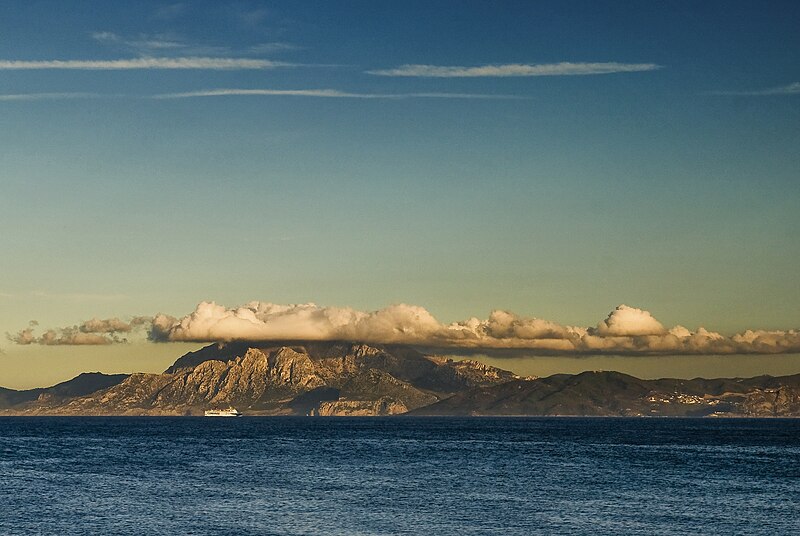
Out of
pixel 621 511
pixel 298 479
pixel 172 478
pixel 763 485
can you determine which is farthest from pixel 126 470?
pixel 763 485

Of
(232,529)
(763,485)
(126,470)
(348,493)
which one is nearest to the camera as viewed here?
(232,529)

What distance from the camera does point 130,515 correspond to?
114 m

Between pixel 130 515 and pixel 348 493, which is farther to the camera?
pixel 348 493

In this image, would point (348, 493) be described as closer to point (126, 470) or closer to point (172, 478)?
point (172, 478)

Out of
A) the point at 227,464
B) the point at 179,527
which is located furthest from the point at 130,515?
the point at 227,464

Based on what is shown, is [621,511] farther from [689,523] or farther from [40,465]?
[40,465]

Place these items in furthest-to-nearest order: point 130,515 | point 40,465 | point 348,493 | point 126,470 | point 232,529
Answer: point 40,465, point 126,470, point 348,493, point 130,515, point 232,529

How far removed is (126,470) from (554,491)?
259 feet

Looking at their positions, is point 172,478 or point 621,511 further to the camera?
point 172,478

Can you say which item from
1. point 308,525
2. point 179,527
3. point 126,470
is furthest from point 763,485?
point 126,470

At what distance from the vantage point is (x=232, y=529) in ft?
338

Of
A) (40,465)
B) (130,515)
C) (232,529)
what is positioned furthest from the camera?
(40,465)

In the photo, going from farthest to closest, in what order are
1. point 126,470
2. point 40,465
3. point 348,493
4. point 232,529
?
point 40,465
point 126,470
point 348,493
point 232,529

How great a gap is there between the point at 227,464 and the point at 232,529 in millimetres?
92670
